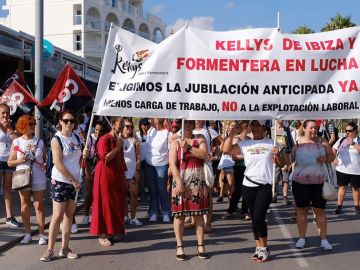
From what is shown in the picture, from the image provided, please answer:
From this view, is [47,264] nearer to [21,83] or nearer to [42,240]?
[42,240]

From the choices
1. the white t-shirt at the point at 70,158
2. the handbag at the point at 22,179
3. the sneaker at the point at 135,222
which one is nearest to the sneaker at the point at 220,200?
the sneaker at the point at 135,222

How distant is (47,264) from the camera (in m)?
6.33

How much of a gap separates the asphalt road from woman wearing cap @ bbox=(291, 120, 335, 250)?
0.52 metres

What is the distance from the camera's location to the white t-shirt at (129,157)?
8594 mm

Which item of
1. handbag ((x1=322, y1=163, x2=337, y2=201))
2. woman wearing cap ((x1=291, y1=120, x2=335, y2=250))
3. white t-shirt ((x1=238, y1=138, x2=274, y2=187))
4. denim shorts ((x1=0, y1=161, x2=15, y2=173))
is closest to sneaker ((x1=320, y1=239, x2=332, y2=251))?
woman wearing cap ((x1=291, y1=120, x2=335, y2=250))

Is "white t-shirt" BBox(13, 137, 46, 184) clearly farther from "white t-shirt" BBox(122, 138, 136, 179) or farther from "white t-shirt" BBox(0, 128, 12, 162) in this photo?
"white t-shirt" BBox(122, 138, 136, 179)

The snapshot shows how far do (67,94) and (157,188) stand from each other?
231 centimetres

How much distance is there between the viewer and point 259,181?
649 centimetres

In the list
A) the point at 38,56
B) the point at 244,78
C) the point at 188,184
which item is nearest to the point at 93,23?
the point at 38,56

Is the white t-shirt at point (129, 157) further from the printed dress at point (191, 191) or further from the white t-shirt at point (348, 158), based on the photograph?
the white t-shirt at point (348, 158)

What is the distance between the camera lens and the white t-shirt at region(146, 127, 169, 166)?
895 cm

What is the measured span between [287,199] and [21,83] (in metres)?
6.03

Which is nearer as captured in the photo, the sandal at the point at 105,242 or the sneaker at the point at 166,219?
the sandal at the point at 105,242

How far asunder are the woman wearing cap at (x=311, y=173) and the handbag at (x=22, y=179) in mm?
3618
